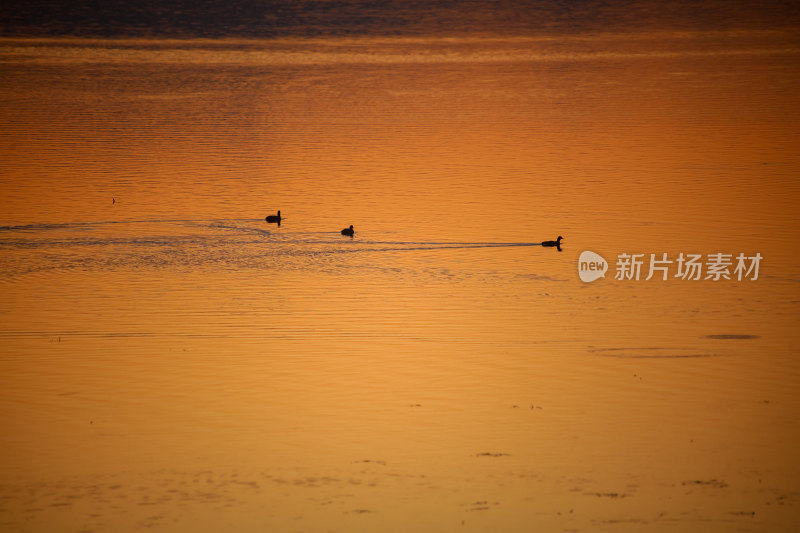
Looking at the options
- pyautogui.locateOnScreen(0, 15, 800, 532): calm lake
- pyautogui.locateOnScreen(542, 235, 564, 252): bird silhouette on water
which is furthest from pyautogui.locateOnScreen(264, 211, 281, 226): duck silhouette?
pyautogui.locateOnScreen(542, 235, 564, 252): bird silhouette on water

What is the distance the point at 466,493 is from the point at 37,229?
28.2 feet

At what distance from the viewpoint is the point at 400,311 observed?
1122 cm

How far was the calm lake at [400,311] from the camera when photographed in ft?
25.0

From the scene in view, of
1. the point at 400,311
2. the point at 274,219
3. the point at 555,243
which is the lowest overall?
the point at 400,311

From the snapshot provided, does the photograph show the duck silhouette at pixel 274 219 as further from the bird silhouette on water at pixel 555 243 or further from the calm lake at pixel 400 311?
the bird silhouette on water at pixel 555 243

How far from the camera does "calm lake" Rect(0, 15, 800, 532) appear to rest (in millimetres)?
7605

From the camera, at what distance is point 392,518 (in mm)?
7109

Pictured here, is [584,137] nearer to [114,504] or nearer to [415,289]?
[415,289]

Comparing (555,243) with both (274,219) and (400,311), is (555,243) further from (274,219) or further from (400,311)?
(274,219)

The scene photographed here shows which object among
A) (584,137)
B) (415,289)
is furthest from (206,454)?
(584,137)

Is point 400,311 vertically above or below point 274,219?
below

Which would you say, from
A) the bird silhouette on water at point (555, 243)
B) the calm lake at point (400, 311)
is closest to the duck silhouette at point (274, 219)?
the calm lake at point (400, 311)

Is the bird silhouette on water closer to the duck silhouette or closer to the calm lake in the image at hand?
the calm lake

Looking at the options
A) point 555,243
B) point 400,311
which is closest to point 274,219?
point 555,243
